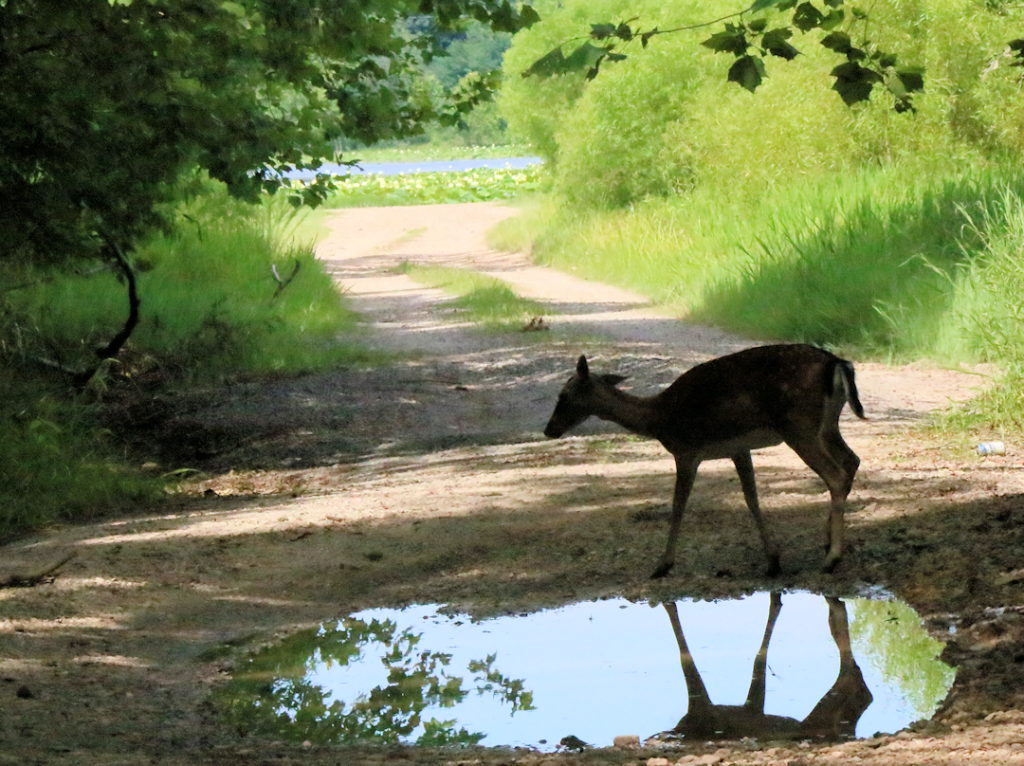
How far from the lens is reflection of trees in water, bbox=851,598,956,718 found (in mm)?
4957

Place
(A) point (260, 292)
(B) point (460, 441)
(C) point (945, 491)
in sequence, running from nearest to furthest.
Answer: (C) point (945, 491)
(B) point (460, 441)
(A) point (260, 292)

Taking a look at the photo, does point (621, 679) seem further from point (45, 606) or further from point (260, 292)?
point (260, 292)

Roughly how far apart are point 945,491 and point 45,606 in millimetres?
4816

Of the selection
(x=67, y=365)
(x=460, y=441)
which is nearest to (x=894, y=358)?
(x=460, y=441)

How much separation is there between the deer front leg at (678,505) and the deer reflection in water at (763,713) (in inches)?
41.0

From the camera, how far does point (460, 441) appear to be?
12.0m

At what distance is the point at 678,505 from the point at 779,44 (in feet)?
6.93

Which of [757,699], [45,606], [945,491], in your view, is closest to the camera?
[757,699]

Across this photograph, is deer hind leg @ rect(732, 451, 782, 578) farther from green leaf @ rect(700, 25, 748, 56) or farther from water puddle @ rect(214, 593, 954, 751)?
green leaf @ rect(700, 25, 748, 56)

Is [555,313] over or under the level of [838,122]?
under

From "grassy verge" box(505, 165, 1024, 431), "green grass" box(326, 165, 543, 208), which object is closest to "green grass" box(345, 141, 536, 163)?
"green grass" box(326, 165, 543, 208)

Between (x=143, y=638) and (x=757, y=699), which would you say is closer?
(x=757, y=699)

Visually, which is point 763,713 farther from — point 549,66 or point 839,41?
point 839,41

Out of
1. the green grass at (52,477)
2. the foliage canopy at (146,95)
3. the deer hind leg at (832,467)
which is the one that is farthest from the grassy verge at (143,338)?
the deer hind leg at (832,467)
